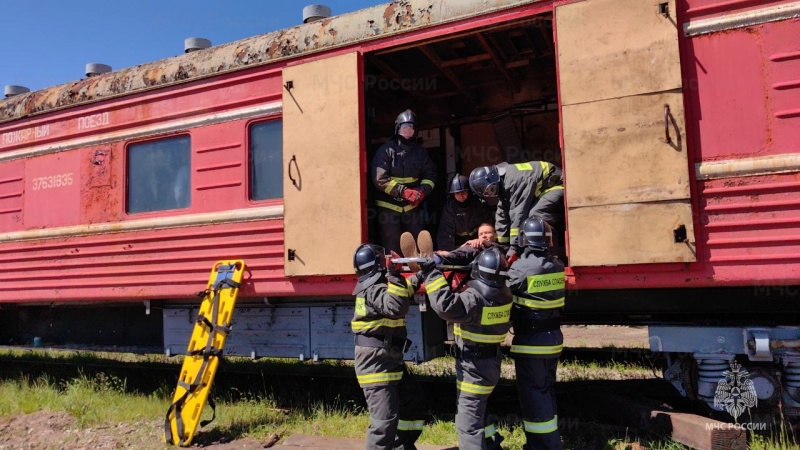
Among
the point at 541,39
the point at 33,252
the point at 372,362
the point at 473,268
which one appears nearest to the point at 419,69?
the point at 541,39

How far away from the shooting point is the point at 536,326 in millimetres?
3637

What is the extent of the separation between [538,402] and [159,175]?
414 cm

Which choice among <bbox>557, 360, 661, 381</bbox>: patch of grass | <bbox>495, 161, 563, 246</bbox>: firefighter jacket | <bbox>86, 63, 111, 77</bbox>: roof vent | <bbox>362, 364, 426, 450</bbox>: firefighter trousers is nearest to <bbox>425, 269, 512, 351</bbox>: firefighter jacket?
<bbox>362, 364, 426, 450</bbox>: firefighter trousers

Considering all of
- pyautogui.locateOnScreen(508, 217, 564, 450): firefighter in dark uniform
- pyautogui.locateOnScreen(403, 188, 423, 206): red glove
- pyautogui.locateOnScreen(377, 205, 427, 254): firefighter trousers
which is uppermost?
pyautogui.locateOnScreen(403, 188, 423, 206): red glove

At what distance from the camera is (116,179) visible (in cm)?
577

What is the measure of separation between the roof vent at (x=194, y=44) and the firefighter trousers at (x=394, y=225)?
2662mm

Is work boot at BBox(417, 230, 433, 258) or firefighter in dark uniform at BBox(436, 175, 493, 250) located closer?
work boot at BBox(417, 230, 433, 258)

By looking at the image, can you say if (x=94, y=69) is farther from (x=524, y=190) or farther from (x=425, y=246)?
(x=524, y=190)

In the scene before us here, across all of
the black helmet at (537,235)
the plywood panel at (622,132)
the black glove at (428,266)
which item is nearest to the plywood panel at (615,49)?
the plywood panel at (622,132)

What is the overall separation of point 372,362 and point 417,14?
2.65 meters

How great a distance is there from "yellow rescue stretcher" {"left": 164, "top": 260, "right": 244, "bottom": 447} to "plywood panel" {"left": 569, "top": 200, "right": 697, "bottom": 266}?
281 cm

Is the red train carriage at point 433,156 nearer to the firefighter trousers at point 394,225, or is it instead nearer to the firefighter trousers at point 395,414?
the firefighter trousers at point 394,225

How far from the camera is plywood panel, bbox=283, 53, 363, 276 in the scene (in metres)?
4.46

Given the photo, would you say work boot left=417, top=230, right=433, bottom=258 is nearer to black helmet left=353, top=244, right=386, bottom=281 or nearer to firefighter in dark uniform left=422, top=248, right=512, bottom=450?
firefighter in dark uniform left=422, top=248, right=512, bottom=450
